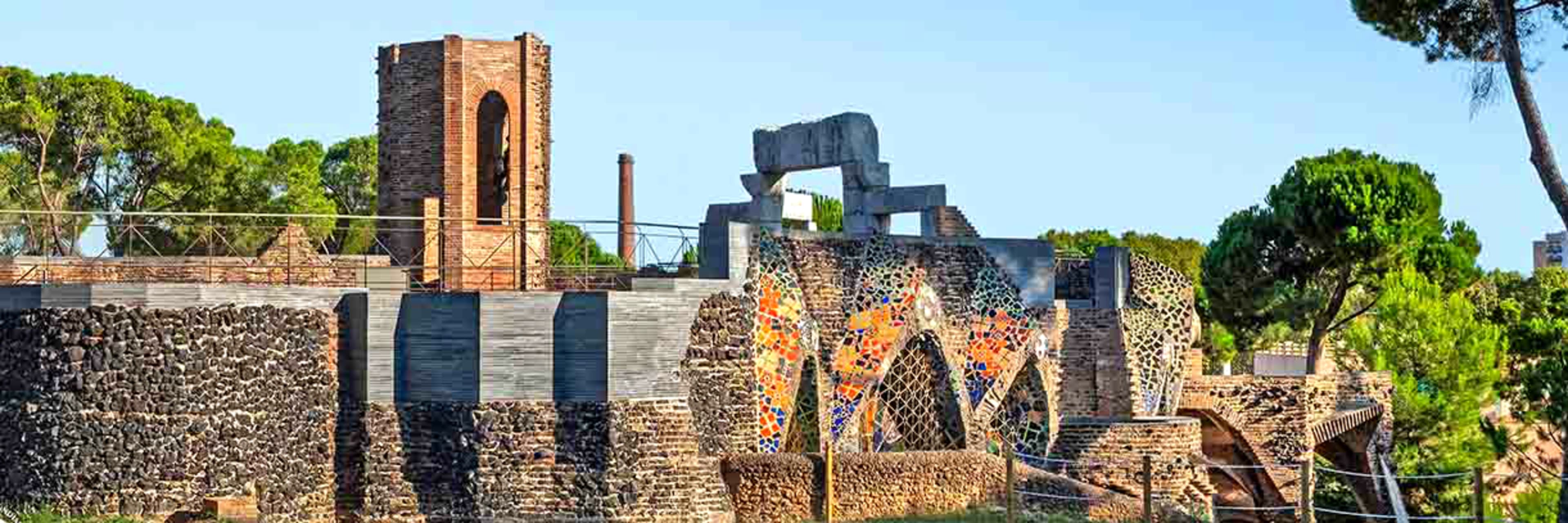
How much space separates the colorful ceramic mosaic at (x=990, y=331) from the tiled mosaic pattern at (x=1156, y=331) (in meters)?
2.10

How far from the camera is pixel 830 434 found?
70.5ft

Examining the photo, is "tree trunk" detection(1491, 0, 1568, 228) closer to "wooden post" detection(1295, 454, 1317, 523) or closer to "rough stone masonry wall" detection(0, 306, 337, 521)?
"wooden post" detection(1295, 454, 1317, 523)

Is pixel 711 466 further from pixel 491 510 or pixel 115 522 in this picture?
pixel 115 522

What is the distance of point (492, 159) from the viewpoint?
26344 mm


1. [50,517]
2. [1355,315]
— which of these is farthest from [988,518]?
[1355,315]

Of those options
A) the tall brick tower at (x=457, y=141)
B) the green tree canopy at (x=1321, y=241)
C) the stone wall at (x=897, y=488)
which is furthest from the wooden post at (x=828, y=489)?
the green tree canopy at (x=1321, y=241)

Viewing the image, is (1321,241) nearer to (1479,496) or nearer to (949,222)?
(949,222)

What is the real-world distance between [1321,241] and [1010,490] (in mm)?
18769

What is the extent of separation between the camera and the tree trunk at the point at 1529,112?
1875 centimetres

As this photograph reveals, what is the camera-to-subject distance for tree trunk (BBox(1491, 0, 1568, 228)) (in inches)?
738

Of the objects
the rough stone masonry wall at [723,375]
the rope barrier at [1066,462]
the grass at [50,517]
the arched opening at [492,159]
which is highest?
the arched opening at [492,159]

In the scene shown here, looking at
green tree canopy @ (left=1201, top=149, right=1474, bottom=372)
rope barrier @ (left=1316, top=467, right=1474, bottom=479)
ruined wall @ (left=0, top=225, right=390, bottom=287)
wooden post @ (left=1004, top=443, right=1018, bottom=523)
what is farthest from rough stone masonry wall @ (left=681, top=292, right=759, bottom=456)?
green tree canopy @ (left=1201, top=149, right=1474, bottom=372)

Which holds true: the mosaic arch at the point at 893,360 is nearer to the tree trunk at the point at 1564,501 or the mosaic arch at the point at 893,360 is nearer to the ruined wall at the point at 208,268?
the ruined wall at the point at 208,268

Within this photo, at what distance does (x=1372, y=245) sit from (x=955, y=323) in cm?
1542
